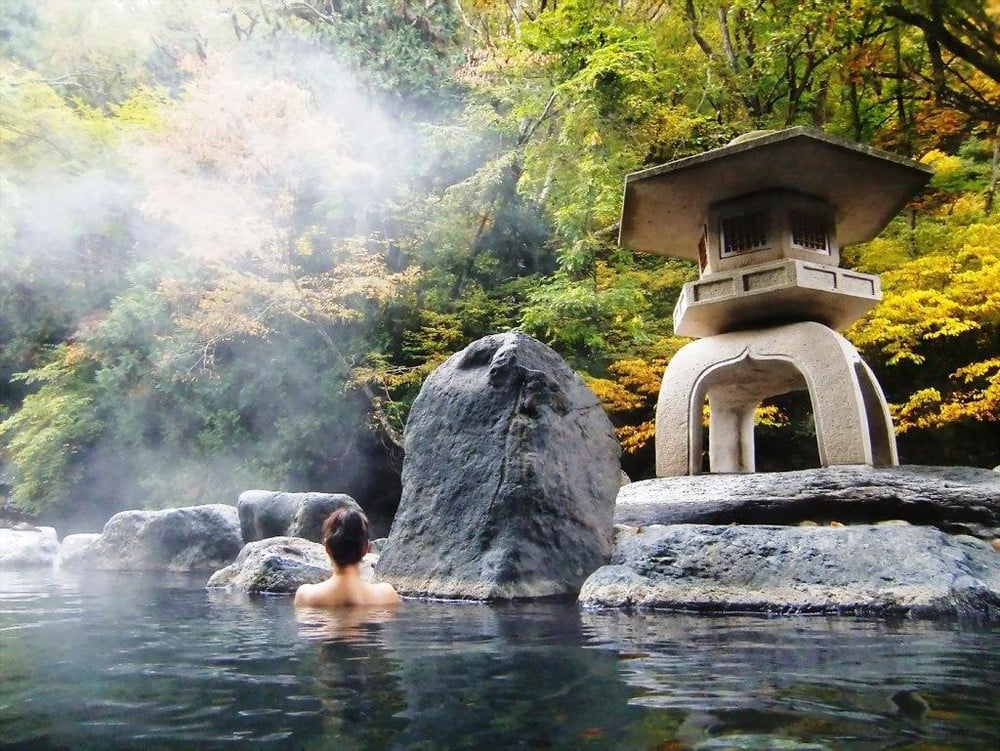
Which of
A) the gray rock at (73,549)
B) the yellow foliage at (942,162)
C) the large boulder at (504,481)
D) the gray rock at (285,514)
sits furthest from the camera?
the yellow foliage at (942,162)

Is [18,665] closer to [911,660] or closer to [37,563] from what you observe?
[911,660]

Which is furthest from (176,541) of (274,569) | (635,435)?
(635,435)

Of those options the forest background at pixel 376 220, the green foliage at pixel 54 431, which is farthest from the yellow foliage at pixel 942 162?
the green foliage at pixel 54 431

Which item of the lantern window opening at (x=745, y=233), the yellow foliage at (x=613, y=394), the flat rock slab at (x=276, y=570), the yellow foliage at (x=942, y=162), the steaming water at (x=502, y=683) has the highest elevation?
the yellow foliage at (x=942, y=162)

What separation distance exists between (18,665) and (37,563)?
10.0 m

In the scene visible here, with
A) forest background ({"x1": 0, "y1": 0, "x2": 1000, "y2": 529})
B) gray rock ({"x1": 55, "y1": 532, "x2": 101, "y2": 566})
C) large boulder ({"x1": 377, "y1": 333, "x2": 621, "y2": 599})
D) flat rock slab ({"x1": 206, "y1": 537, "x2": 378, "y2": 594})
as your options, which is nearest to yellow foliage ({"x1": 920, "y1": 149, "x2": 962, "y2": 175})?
forest background ({"x1": 0, "y1": 0, "x2": 1000, "y2": 529})

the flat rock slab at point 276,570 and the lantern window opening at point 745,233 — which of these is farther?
the lantern window opening at point 745,233

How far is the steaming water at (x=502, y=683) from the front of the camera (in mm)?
1669

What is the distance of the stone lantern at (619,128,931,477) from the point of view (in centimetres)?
634

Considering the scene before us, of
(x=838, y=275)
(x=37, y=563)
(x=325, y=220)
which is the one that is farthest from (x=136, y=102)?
(x=838, y=275)

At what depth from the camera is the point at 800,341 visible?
6.54 meters

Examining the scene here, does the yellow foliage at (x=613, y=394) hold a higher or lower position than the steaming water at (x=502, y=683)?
higher

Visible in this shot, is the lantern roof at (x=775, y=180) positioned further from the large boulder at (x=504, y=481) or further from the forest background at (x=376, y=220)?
the forest background at (x=376, y=220)

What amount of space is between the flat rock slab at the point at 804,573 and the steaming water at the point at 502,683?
32cm
